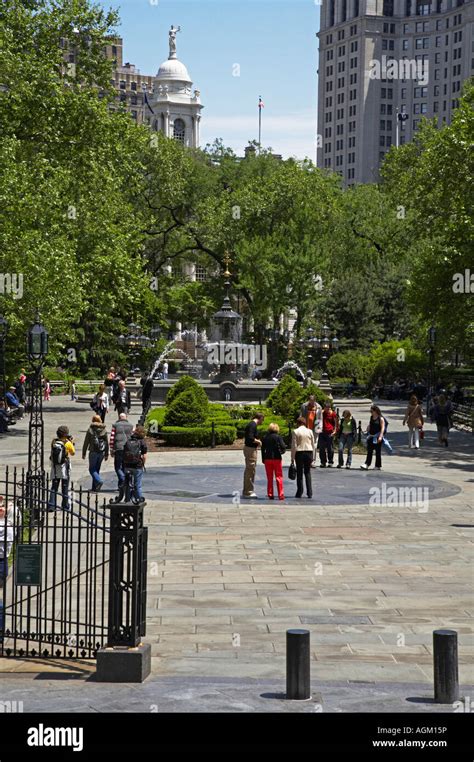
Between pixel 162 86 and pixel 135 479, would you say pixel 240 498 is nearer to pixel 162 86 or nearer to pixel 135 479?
pixel 135 479

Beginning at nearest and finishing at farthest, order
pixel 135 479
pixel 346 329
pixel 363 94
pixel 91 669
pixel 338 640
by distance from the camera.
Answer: pixel 91 669 → pixel 338 640 → pixel 135 479 → pixel 346 329 → pixel 363 94

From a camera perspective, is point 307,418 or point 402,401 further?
point 402,401

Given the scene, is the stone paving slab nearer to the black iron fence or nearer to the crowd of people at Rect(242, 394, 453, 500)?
the black iron fence

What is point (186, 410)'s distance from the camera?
34.4m

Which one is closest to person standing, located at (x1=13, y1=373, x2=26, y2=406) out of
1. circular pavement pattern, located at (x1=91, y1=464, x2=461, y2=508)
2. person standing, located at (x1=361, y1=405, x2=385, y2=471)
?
circular pavement pattern, located at (x1=91, y1=464, x2=461, y2=508)

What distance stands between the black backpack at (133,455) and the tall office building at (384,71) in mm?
148112

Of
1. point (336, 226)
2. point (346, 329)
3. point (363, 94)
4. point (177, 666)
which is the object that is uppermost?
point (363, 94)

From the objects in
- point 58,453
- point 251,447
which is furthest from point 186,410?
point 58,453

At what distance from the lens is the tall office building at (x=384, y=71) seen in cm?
16538

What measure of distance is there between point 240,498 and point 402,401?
35.2 m

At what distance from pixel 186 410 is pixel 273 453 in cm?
1218

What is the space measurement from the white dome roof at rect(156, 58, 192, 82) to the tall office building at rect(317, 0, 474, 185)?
21962 millimetres

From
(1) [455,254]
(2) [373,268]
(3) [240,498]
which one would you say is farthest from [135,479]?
(2) [373,268]

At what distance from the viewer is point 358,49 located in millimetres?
166375
